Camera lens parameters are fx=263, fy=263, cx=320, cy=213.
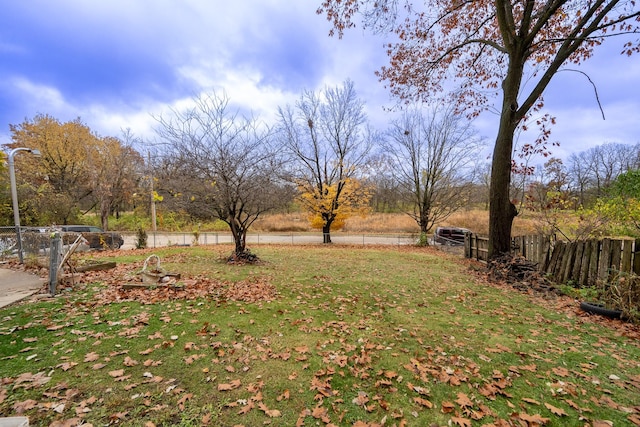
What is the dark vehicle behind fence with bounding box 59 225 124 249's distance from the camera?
1533 cm

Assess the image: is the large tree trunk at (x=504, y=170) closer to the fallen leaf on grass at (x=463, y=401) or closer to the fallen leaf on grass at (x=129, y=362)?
the fallen leaf on grass at (x=463, y=401)

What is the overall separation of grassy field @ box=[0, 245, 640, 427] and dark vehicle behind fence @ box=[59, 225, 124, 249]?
1291 cm

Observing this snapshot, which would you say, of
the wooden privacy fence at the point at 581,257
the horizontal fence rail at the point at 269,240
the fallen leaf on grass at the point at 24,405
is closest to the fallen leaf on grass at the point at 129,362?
the fallen leaf on grass at the point at 24,405

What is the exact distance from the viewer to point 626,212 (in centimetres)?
812

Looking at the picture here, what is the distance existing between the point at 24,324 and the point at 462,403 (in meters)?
5.70

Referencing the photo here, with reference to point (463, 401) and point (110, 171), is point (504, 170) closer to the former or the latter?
point (463, 401)

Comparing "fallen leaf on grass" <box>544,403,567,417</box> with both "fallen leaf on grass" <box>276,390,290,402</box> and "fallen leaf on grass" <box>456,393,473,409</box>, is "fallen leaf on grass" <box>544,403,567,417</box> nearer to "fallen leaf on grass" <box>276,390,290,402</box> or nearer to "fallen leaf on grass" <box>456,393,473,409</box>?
"fallen leaf on grass" <box>456,393,473,409</box>

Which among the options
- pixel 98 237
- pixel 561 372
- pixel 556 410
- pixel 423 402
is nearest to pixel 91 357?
pixel 423 402

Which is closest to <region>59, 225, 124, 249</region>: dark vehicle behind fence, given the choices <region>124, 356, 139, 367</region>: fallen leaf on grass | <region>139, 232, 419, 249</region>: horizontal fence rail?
<region>139, 232, 419, 249</region>: horizontal fence rail

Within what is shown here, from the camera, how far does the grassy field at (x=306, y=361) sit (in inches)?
92.4

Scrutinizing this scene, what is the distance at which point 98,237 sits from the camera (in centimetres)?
1559

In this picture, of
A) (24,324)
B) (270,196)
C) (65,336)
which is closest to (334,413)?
(65,336)

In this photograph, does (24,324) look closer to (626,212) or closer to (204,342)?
(204,342)

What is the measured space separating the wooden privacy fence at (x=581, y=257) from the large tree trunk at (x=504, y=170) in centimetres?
88
